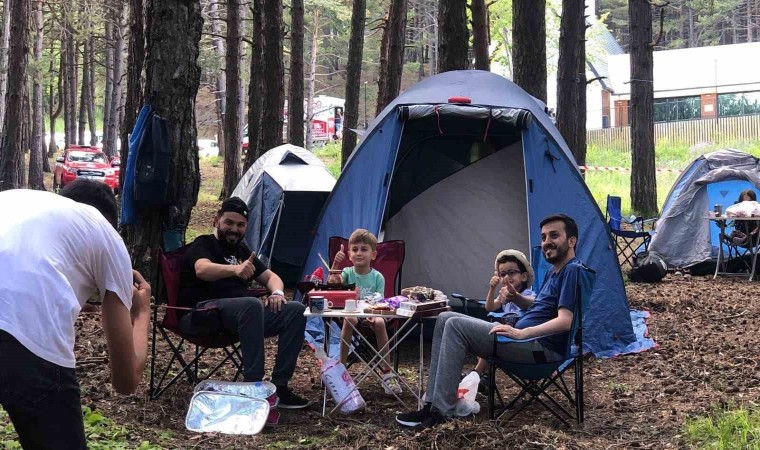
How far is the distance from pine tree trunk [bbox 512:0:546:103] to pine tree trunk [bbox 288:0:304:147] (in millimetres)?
5573

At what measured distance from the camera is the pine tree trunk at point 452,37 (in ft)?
34.7

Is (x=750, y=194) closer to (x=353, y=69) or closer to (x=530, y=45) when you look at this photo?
(x=530, y=45)

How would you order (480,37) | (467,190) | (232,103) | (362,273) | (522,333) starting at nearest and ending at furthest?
(522,333) → (362,273) → (467,190) → (480,37) → (232,103)

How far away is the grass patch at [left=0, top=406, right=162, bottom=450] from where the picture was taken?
13.4 ft

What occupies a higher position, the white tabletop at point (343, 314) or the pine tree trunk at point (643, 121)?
the pine tree trunk at point (643, 121)

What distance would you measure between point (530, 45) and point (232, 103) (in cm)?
764

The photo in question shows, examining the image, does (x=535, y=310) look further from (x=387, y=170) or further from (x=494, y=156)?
(x=494, y=156)

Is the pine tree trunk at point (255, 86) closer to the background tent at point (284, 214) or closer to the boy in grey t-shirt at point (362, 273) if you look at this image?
the background tent at point (284, 214)

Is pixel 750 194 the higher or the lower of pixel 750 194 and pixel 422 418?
the higher

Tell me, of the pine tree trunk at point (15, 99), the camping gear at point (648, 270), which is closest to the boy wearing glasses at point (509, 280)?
the camping gear at point (648, 270)

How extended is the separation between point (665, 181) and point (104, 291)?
20690 mm

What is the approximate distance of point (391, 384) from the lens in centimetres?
593

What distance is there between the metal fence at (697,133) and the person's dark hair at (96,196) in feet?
93.8

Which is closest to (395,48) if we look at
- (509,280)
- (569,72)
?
(569,72)
